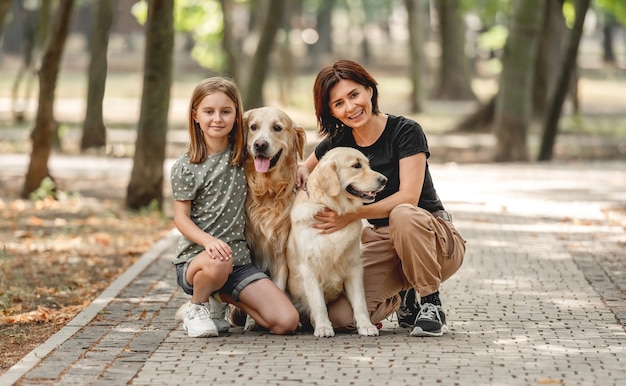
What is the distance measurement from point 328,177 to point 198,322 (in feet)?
4.24

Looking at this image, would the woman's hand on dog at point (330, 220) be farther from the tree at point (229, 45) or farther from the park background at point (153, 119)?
the tree at point (229, 45)

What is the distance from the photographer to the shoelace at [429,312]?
24.7 ft

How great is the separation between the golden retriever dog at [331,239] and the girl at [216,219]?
20cm

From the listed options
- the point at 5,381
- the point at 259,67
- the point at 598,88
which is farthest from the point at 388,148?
the point at 598,88

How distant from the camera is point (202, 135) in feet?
25.4

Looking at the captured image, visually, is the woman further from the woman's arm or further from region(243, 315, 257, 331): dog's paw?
region(243, 315, 257, 331): dog's paw

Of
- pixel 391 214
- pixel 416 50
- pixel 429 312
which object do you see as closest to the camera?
pixel 391 214

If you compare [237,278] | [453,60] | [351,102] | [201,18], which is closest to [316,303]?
[237,278]

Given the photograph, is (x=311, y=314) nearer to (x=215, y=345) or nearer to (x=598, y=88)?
(x=215, y=345)

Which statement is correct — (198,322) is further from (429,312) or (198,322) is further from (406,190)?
(406,190)

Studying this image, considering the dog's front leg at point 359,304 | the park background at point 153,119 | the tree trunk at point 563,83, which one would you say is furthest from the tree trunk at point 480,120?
the dog's front leg at point 359,304

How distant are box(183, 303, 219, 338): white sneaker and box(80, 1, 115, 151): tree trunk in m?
11.3

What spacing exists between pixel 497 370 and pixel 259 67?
1826 cm

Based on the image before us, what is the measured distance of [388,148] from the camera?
7.76m
